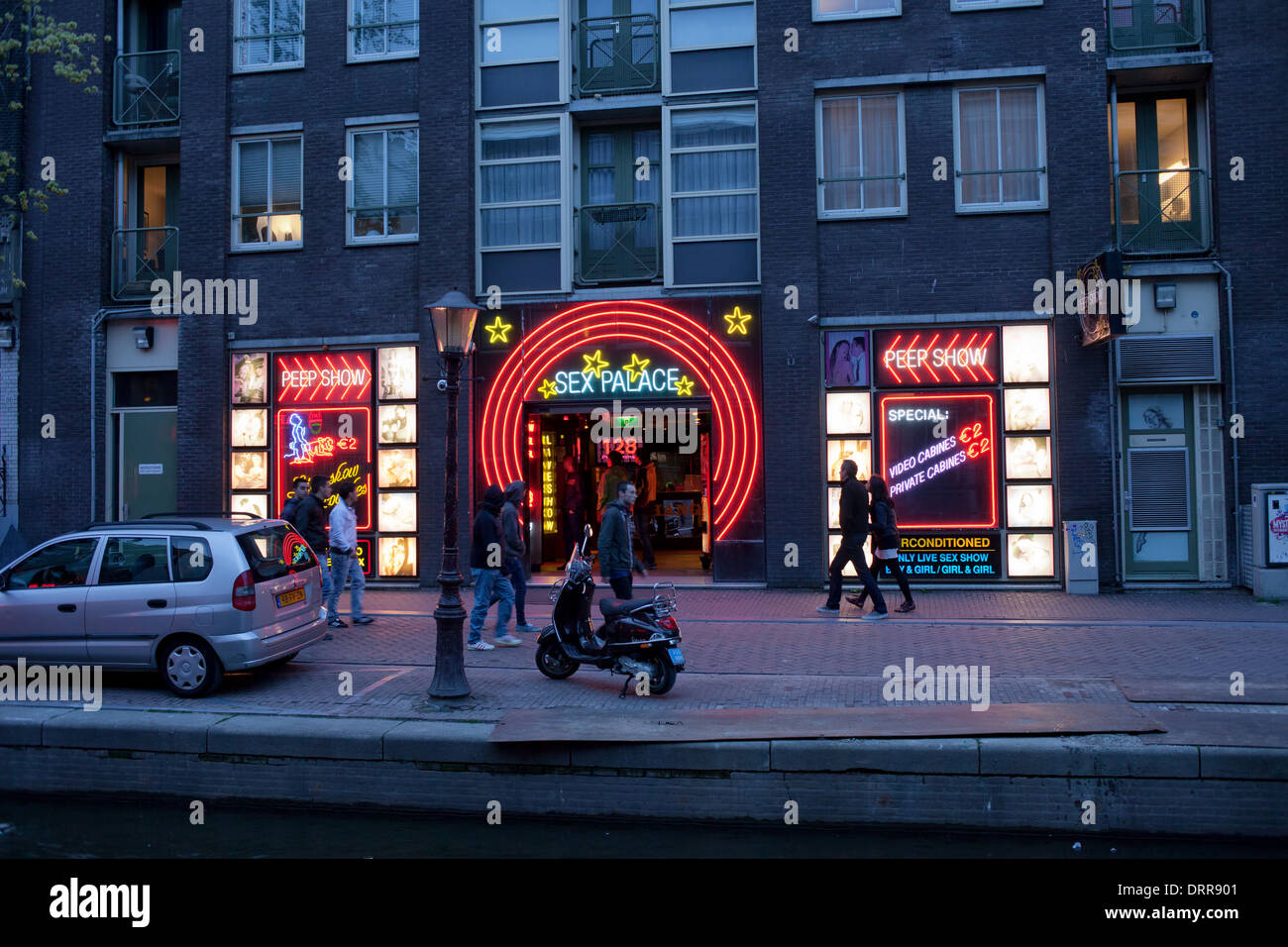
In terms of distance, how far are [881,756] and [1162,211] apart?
11.5 meters

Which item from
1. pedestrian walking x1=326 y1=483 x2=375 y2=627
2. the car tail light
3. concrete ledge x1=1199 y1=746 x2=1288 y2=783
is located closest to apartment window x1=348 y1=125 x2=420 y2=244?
pedestrian walking x1=326 y1=483 x2=375 y2=627

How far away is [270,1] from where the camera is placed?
16516 millimetres

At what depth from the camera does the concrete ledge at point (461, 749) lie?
6.98 metres

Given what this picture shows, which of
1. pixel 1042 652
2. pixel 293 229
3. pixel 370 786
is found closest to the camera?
pixel 370 786

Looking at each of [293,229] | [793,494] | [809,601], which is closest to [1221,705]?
[809,601]

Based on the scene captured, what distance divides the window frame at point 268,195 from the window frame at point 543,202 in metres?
2.98

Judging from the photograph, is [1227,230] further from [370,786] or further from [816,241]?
[370,786]

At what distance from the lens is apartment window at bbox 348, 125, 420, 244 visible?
15977 mm

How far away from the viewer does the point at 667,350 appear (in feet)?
49.5

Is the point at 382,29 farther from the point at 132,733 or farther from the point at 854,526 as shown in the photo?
the point at 132,733

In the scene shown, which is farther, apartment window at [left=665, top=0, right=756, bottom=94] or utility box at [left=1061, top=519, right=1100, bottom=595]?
apartment window at [left=665, top=0, right=756, bottom=94]

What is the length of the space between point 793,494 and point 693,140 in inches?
227

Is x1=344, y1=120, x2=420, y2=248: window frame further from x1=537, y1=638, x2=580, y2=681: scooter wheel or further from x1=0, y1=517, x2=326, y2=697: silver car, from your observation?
x1=537, y1=638, x2=580, y2=681: scooter wheel

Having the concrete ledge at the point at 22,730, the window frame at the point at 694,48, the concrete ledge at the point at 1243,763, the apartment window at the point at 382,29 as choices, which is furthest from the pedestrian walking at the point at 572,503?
the concrete ledge at the point at 1243,763
